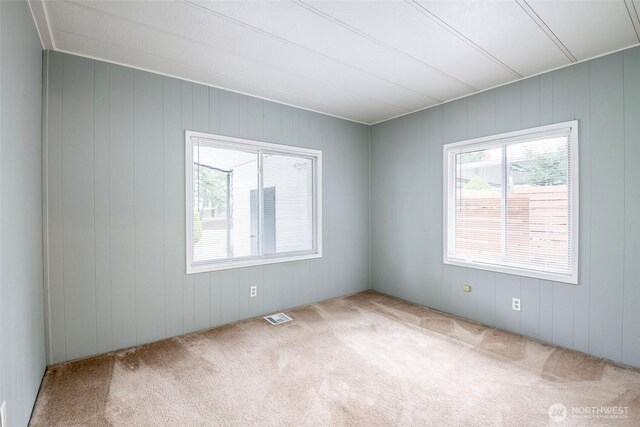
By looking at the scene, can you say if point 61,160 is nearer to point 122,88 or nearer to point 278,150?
point 122,88

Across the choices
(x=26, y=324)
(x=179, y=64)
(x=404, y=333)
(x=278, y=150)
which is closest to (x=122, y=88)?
(x=179, y=64)

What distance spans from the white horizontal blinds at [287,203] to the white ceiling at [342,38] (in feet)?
3.28

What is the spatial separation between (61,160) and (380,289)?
3.90 meters

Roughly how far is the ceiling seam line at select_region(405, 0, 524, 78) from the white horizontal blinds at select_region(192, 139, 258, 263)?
2227 mm

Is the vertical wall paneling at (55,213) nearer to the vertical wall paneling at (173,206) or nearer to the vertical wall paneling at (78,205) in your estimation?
the vertical wall paneling at (78,205)

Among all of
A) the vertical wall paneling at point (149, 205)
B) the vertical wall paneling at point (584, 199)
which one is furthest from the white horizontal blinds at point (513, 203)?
the vertical wall paneling at point (149, 205)

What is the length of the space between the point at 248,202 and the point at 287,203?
53 centimetres

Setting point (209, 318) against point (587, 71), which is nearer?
point (587, 71)

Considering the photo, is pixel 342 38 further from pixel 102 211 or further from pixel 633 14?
pixel 102 211

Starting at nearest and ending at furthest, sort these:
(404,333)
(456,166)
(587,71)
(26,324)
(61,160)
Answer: (26,324), (61,160), (587,71), (404,333), (456,166)

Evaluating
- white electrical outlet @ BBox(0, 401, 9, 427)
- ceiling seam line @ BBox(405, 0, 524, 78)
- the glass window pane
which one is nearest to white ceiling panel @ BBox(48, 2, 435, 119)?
ceiling seam line @ BBox(405, 0, 524, 78)

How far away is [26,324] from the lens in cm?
184

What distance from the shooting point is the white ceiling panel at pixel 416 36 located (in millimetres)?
1950

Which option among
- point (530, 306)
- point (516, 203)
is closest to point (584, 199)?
point (516, 203)
